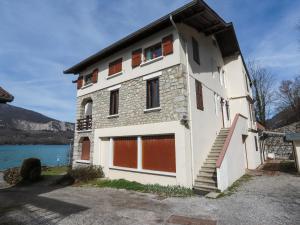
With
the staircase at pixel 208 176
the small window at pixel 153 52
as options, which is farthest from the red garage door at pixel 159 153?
the small window at pixel 153 52

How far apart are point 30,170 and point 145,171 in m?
9.67

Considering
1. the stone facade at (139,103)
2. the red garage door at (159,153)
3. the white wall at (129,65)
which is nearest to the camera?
the red garage door at (159,153)

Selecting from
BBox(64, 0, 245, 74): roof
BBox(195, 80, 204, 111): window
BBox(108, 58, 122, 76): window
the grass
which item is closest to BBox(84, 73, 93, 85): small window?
BBox(64, 0, 245, 74): roof

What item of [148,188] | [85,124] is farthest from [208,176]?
[85,124]

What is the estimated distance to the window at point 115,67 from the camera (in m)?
14.7

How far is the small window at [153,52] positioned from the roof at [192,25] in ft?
2.84

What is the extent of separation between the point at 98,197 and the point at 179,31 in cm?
992

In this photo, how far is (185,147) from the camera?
995cm

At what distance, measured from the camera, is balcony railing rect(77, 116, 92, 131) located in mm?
16719

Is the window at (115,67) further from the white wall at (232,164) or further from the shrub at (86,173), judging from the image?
the white wall at (232,164)

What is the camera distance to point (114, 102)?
14.9 m

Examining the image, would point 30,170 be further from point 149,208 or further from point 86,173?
point 149,208

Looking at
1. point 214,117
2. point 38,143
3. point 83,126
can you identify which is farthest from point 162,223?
point 38,143

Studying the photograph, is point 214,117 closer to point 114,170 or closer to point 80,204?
point 114,170
